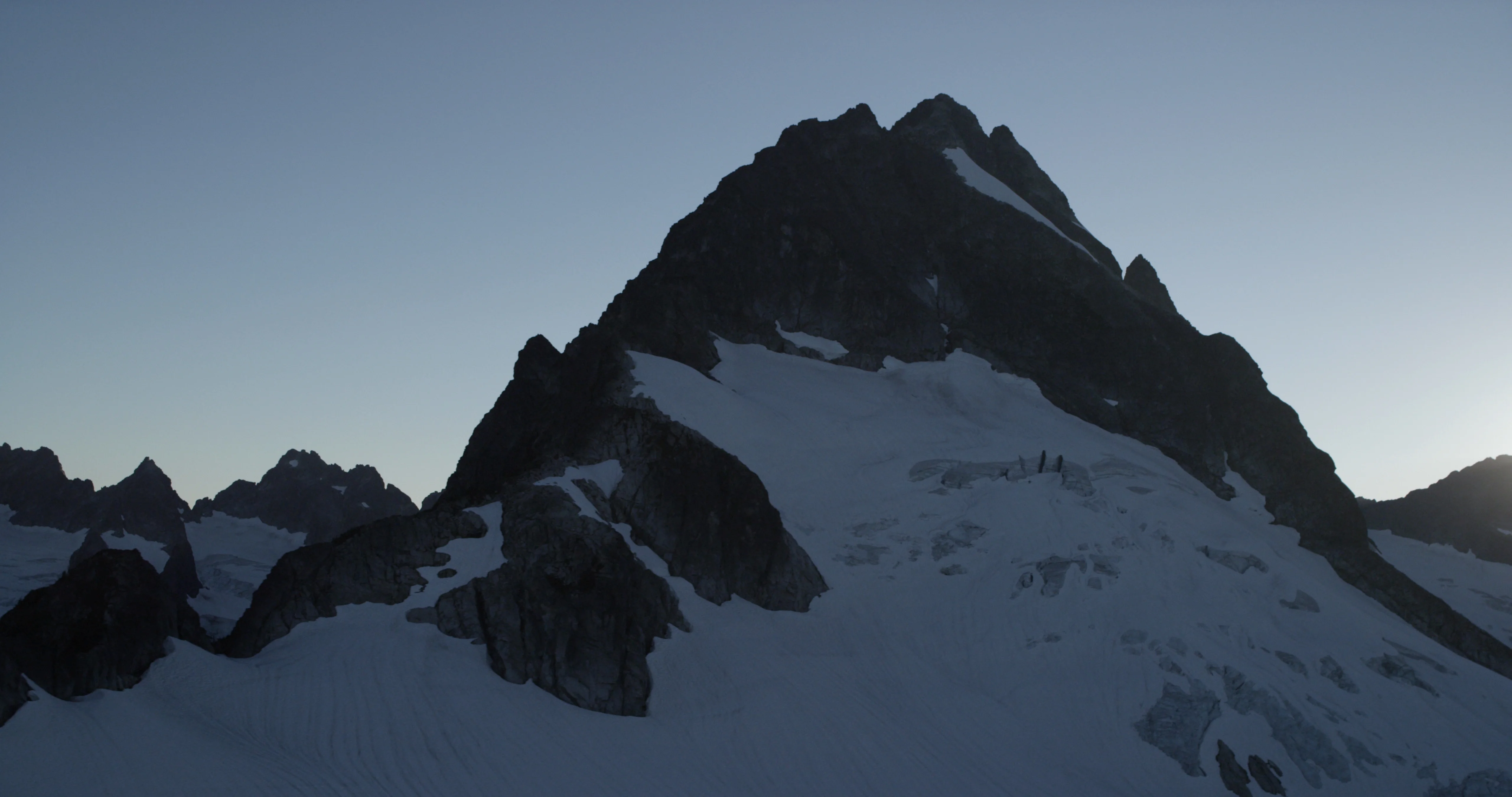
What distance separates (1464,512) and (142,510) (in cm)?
11665

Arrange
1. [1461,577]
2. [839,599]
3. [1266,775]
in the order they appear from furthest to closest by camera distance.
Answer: [1461,577]
[839,599]
[1266,775]

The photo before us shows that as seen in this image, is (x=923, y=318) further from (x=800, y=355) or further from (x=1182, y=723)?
(x=1182, y=723)

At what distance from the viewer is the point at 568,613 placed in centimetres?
3872

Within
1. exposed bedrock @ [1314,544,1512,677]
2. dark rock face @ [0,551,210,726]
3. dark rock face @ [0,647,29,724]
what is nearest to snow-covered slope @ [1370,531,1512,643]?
exposed bedrock @ [1314,544,1512,677]

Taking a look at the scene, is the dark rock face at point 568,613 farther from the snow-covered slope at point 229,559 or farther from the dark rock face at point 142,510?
the dark rock face at point 142,510

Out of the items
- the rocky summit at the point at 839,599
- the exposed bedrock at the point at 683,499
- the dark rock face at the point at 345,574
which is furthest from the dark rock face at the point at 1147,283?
the dark rock face at the point at 345,574

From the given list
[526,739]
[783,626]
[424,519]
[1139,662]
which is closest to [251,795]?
[526,739]

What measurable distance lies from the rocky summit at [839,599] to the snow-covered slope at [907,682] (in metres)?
0.14

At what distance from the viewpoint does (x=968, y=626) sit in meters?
45.5

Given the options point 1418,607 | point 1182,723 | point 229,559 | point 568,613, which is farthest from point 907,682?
point 229,559

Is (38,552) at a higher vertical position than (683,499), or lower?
lower

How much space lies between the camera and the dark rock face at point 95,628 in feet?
108

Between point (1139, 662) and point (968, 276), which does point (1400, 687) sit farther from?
point (968, 276)

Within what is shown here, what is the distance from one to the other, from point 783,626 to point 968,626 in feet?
26.0
